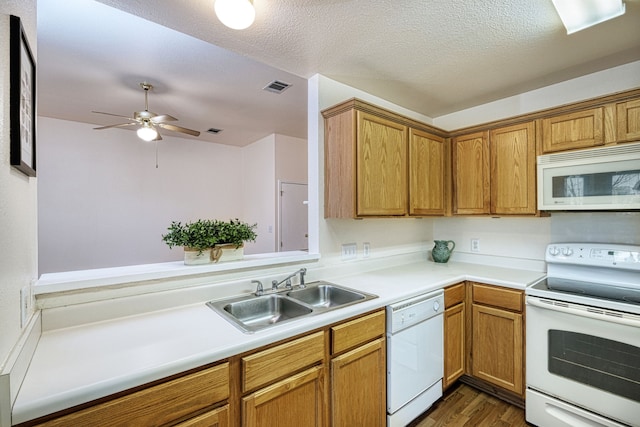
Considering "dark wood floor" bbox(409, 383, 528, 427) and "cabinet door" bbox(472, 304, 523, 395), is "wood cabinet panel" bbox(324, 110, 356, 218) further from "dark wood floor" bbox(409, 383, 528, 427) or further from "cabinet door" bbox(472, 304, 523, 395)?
"dark wood floor" bbox(409, 383, 528, 427)

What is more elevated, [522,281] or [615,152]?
[615,152]

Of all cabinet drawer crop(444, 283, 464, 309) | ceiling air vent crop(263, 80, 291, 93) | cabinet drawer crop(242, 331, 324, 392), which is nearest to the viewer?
cabinet drawer crop(242, 331, 324, 392)

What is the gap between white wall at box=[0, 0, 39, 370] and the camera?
0.81 metres

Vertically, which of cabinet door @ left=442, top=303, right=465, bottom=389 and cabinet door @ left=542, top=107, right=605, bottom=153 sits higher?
cabinet door @ left=542, top=107, right=605, bottom=153

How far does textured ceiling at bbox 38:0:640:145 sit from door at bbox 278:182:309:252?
219cm

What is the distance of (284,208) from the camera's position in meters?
4.88

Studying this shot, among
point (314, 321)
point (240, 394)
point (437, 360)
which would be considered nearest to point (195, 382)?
point (240, 394)

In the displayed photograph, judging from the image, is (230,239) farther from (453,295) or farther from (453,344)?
(453,344)

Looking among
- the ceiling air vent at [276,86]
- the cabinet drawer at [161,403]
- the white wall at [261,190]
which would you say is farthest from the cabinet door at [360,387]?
the white wall at [261,190]

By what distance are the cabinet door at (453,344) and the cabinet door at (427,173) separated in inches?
31.5

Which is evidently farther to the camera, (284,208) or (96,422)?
(284,208)

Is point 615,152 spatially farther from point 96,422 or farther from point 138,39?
point 138,39

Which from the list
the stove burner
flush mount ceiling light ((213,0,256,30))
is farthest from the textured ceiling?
the stove burner

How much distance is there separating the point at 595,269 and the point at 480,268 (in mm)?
737
